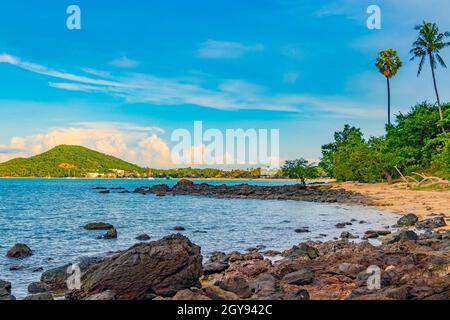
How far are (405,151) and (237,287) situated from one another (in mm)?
66033

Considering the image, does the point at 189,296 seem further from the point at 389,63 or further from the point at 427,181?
the point at 389,63

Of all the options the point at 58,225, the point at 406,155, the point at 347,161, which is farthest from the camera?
the point at 347,161

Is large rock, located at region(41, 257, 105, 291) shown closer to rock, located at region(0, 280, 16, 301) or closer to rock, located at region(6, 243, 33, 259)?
rock, located at region(0, 280, 16, 301)

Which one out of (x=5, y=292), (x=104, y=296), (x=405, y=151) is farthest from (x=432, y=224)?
(x=405, y=151)

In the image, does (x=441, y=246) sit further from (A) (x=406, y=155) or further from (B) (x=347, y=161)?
(B) (x=347, y=161)

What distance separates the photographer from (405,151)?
231 ft

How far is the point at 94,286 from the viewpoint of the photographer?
1124 centimetres

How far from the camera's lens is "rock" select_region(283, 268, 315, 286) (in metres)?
12.4

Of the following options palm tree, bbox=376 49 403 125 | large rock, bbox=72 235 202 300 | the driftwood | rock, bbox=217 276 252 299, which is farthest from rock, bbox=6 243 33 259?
palm tree, bbox=376 49 403 125

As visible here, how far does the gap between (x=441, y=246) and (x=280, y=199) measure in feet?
185
